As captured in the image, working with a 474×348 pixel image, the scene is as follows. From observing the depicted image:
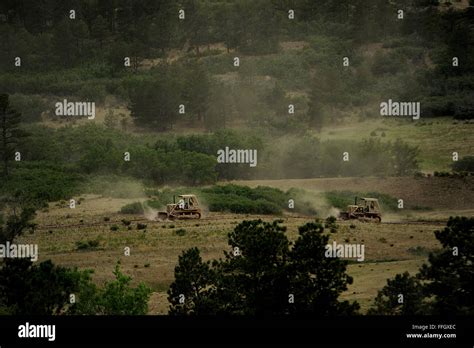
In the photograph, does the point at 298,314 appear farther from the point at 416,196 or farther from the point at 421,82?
the point at 421,82

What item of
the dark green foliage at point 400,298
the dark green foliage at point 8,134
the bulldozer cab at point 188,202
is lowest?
the dark green foliage at point 400,298

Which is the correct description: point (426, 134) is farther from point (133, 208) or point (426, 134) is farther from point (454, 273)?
point (454, 273)

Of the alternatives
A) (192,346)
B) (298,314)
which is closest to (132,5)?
(298,314)

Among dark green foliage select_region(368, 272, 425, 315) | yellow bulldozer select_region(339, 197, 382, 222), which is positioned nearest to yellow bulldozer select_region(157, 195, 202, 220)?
yellow bulldozer select_region(339, 197, 382, 222)

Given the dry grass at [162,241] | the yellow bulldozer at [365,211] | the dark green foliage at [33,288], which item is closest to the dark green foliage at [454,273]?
the dry grass at [162,241]

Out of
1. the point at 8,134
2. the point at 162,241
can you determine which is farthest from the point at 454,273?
the point at 8,134

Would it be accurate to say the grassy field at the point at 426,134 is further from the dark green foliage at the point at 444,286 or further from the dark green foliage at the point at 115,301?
the dark green foliage at the point at 115,301

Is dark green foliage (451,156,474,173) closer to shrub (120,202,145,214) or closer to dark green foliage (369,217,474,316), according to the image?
dark green foliage (369,217,474,316)
